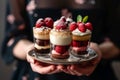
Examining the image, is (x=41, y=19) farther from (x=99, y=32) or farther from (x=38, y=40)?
(x=99, y=32)

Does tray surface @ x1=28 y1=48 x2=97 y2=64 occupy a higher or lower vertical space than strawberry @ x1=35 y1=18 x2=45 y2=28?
lower

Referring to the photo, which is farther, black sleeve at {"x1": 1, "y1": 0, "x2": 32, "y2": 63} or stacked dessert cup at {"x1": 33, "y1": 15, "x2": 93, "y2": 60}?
black sleeve at {"x1": 1, "y1": 0, "x2": 32, "y2": 63}

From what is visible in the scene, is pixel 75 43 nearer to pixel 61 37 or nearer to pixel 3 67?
pixel 61 37

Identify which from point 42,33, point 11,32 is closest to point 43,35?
point 42,33

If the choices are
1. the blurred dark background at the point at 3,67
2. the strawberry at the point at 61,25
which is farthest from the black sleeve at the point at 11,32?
the strawberry at the point at 61,25

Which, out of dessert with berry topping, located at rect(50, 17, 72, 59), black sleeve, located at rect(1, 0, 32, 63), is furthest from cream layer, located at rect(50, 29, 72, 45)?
black sleeve, located at rect(1, 0, 32, 63)

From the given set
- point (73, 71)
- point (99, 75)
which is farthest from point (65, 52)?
point (99, 75)

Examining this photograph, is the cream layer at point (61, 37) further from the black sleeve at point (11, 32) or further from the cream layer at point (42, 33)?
the black sleeve at point (11, 32)

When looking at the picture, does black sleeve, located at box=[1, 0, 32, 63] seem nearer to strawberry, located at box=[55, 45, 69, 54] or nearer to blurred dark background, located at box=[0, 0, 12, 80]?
blurred dark background, located at box=[0, 0, 12, 80]
